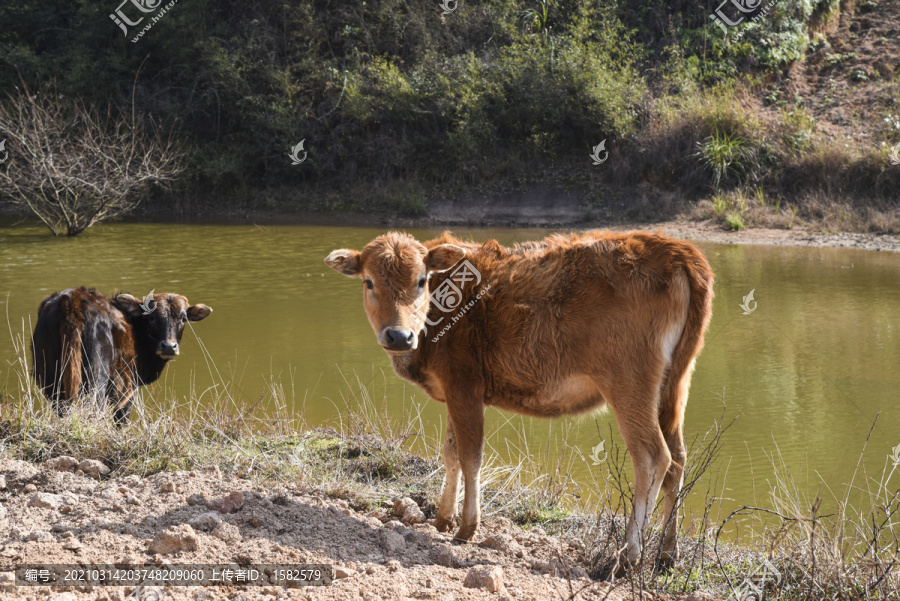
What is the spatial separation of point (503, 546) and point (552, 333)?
50.3 inches

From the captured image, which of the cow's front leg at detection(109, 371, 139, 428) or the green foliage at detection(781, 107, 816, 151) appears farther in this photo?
the green foliage at detection(781, 107, 816, 151)

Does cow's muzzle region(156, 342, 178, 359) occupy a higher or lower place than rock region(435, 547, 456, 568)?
higher

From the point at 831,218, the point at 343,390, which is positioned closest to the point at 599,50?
the point at 831,218

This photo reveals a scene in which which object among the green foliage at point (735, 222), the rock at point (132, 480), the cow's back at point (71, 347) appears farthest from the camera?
the green foliage at point (735, 222)

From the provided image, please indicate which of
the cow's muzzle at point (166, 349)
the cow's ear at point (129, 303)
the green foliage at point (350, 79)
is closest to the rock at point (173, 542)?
the cow's muzzle at point (166, 349)

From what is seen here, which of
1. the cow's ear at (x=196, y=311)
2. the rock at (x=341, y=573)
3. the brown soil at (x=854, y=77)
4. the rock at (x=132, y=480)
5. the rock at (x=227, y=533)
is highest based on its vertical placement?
the brown soil at (x=854, y=77)

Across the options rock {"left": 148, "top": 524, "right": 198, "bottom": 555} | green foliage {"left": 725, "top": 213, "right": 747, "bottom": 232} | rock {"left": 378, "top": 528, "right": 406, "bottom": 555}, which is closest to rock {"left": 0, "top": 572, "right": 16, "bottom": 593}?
rock {"left": 148, "top": 524, "right": 198, "bottom": 555}

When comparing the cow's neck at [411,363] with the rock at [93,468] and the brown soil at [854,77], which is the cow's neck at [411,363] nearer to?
the rock at [93,468]

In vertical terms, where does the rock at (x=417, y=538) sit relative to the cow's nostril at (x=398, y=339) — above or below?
below

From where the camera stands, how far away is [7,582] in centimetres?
343

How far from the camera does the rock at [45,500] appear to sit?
170 inches

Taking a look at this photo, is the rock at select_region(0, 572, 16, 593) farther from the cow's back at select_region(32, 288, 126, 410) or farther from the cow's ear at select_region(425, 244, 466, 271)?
the cow's back at select_region(32, 288, 126, 410)

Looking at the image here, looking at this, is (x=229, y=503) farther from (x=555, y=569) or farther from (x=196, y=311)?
(x=196, y=311)

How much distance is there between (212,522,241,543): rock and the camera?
408 centimetres
